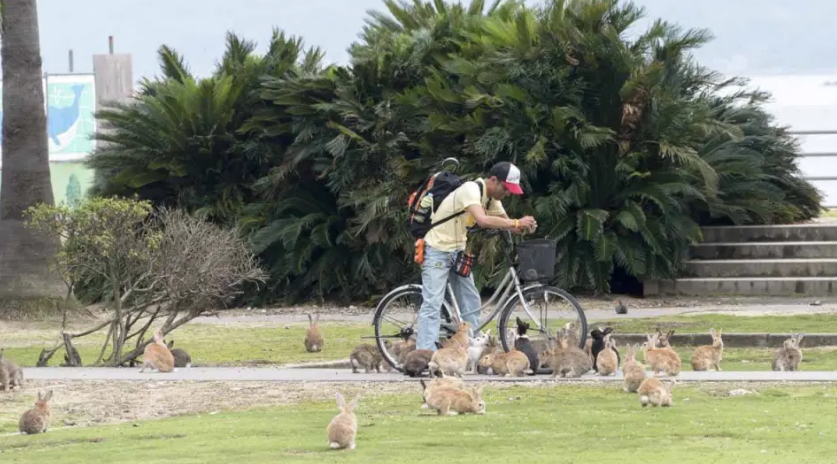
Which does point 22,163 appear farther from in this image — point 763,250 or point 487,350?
point 763,250

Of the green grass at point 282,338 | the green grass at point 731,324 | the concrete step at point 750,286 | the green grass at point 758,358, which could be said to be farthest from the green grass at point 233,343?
the concrete step at point 750,286

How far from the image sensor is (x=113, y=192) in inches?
1001

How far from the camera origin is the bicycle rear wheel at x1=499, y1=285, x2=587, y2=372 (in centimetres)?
1434

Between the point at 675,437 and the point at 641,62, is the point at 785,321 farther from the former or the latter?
the point at 675,437

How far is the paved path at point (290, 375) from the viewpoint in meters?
13.4

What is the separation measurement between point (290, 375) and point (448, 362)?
186cm

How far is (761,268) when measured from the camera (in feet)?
77.7

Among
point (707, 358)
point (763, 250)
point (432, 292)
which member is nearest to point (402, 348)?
point (432, 292)

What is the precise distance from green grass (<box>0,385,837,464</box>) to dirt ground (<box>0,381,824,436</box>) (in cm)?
50

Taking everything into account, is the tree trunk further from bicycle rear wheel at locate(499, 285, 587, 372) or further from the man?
the man

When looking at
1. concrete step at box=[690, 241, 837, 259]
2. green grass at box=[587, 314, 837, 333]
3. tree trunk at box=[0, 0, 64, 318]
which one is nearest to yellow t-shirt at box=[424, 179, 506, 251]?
green grass at box=[587, 314, 837, 333]

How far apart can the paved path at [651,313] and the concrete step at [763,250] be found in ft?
7.97

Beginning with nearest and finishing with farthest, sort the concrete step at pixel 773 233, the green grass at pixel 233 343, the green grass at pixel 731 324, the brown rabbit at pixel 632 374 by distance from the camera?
the brown rabbit at pixel 632 374 < the green grass at pixel 233 343 < the green grass at pixel 731 324 < the concrete step at pixel 773 233

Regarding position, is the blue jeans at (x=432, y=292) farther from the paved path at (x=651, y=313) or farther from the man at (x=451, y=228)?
the paved path at (x=651, y=313)
